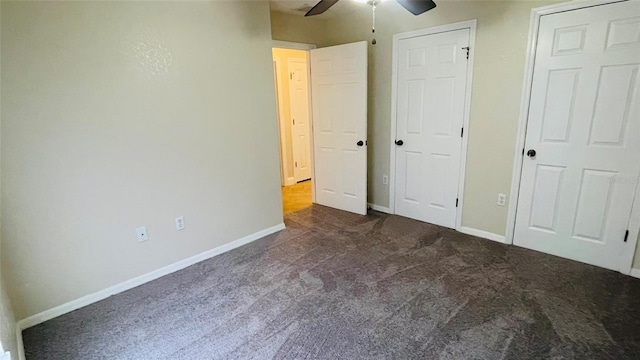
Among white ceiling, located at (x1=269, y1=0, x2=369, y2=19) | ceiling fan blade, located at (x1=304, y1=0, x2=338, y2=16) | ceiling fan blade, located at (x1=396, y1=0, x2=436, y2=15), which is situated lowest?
ceiling fan blade, located at (x1=396, y1=0, x2=436, y2=15)

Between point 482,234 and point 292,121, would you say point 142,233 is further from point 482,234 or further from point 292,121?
point 292,121

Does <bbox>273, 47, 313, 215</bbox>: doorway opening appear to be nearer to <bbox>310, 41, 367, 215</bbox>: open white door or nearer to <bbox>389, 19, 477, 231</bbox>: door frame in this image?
<bbox>310, 41, 367, 215</bbox>: open white door

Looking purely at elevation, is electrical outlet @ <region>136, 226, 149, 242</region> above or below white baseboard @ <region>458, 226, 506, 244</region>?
above

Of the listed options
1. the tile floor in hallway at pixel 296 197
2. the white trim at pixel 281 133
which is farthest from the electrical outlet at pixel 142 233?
the white trim at pixel 281 133

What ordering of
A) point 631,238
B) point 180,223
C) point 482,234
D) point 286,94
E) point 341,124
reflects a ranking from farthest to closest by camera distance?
point 286,94 → point 341,124 → point 482,234 → point 180,223 → point 631,238

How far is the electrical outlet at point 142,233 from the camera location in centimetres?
259

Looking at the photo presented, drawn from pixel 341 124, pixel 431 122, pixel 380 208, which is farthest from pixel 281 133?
pixel 431 122

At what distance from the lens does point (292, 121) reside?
17.8 ft

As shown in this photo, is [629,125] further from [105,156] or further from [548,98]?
[105,156]

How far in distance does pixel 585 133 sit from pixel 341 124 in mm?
2299

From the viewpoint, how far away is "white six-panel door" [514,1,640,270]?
238cm

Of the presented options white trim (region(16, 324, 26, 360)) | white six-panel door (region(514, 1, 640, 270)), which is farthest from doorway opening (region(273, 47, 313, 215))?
white trim (region(16, 324, 26, 360))

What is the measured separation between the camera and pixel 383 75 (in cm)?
371

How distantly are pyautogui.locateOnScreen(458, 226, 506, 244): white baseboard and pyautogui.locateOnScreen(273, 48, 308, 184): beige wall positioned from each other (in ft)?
9.90
